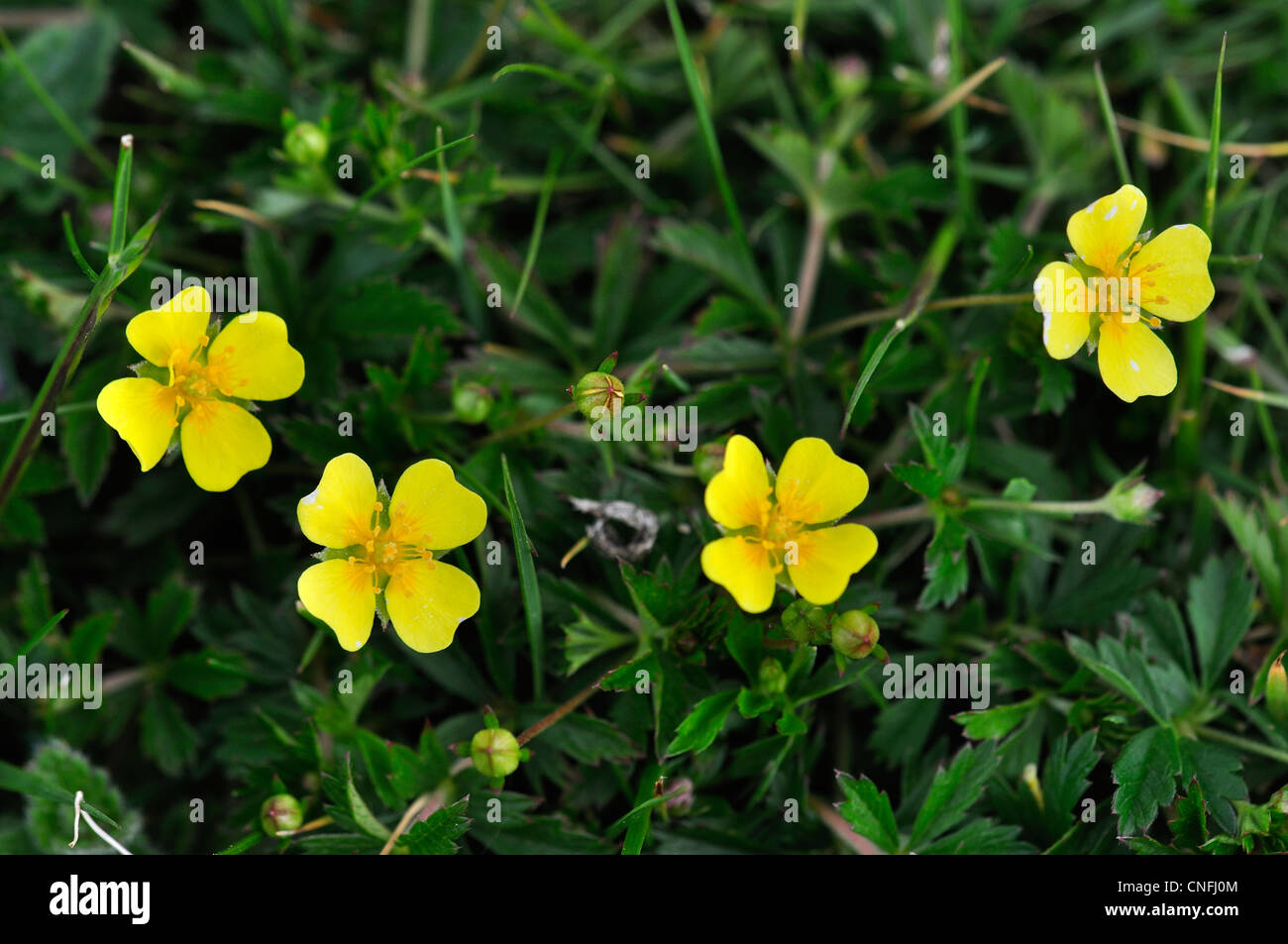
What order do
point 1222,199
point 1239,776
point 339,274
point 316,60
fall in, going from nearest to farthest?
point 1239,776 < point 339,274 < point 1222,199 < point 316,60

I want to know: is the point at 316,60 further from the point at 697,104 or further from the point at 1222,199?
the point at 1222,199

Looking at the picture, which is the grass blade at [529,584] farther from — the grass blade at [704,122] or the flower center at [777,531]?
the grass blade at [704,122]

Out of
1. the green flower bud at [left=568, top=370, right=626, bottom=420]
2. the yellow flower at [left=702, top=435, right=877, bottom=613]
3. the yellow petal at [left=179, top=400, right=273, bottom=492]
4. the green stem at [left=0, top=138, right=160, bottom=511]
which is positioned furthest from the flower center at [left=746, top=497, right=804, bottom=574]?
the green stem at [left=0, top=138, right=160, bottom=511]

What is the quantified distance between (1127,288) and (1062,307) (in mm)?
146

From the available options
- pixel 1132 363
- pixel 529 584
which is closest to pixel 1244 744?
pixel 1132 363

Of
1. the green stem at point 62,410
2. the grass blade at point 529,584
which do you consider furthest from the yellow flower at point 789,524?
the green stem at point 62,410

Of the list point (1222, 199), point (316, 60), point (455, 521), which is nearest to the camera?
point (455, 521)

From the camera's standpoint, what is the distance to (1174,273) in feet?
6.19

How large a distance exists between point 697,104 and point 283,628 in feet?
4.67

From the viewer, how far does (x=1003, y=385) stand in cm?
216

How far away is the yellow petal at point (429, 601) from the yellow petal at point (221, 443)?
34 centimetres

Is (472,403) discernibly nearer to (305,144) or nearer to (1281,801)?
(305,144)

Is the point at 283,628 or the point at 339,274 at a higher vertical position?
the point at 339,274
